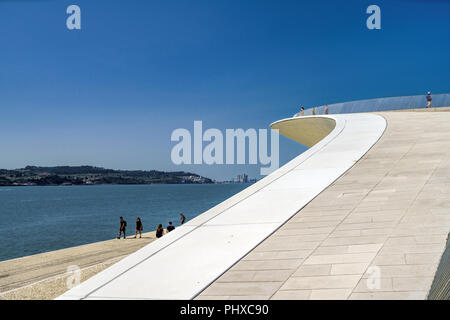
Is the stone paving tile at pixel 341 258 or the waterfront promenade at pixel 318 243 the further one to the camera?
the stone paving tile at pixel 341 258

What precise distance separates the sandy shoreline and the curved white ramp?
7157mm

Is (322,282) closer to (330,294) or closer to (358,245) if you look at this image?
(330,294)

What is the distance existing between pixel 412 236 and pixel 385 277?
4.00ft

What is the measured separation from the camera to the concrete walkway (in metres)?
3.75

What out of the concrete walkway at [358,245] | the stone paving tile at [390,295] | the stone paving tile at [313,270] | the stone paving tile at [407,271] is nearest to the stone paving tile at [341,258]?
the concrete walkway at [358,245]

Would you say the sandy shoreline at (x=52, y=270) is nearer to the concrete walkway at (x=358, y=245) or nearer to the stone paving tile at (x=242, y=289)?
the concrete walkway at (x=358, y=245)

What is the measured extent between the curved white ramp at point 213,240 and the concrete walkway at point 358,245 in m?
0.24

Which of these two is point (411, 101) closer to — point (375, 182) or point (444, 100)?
point (444, 100)

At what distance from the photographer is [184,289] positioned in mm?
4141

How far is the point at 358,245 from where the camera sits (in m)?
4.74

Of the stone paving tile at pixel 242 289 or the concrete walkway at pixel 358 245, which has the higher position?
the concrete walkway at pixel 358 245

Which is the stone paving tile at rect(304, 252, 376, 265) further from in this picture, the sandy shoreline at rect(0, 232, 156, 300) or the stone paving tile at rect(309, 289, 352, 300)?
the sandy shoreline at rect(0, 232, 156, 300)

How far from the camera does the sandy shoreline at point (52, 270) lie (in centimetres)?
1244

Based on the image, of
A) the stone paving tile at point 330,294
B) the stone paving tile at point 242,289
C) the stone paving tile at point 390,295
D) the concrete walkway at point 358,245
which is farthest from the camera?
the stone paving tile at point 242,289
